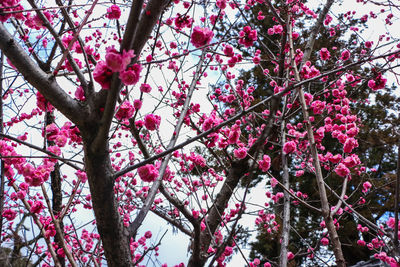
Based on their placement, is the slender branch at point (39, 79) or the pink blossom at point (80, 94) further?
the pink blossom at point (80, 94)

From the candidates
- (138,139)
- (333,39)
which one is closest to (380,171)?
(333,39)

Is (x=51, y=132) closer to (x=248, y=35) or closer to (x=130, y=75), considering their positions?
(x=130, y=75)

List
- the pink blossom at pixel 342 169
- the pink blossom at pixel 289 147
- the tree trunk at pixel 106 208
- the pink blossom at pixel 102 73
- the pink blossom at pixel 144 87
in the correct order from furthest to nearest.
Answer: the pink blossom at pixel 289 147, the pink blossom at pixel 342 169, the pink blossom at pixel 144 87, the tree trunk at pixel 106 208, the pink blossom at pixel 102 73

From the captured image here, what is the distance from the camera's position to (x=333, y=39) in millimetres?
9133

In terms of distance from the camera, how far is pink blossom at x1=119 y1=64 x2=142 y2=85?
1150 millimetres

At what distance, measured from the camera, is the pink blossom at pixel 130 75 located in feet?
3.77

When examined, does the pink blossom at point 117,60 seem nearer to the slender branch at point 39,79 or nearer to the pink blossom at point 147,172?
the slender branch at point 39,79

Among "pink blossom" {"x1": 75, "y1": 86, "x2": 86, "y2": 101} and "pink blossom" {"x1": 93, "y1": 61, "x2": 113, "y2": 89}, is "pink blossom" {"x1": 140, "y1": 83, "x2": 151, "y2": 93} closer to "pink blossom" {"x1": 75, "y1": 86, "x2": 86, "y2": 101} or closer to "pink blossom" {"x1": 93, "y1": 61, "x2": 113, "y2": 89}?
"pink blossom" {"x1": 75, "y1": 86, "x2": 86, "y2": 101}

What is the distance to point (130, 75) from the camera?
1.17 m

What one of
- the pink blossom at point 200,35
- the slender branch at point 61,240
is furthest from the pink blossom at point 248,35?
the slender branch at point 61,240

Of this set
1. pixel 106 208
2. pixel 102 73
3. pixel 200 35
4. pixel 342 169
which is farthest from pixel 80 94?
pixel 342 169

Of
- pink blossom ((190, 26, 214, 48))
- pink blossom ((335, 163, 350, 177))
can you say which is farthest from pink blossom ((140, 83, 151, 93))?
pink blossom ((335, 163, 350, 177))

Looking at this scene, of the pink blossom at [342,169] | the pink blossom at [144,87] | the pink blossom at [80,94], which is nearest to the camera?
the pink blossom at [80,94]

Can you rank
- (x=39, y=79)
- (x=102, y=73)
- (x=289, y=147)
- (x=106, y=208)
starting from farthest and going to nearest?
1. (x=289, y=147)
2. (x=106, y=208)
3. (x=39, y=79)
4. (x=102, y=73)
